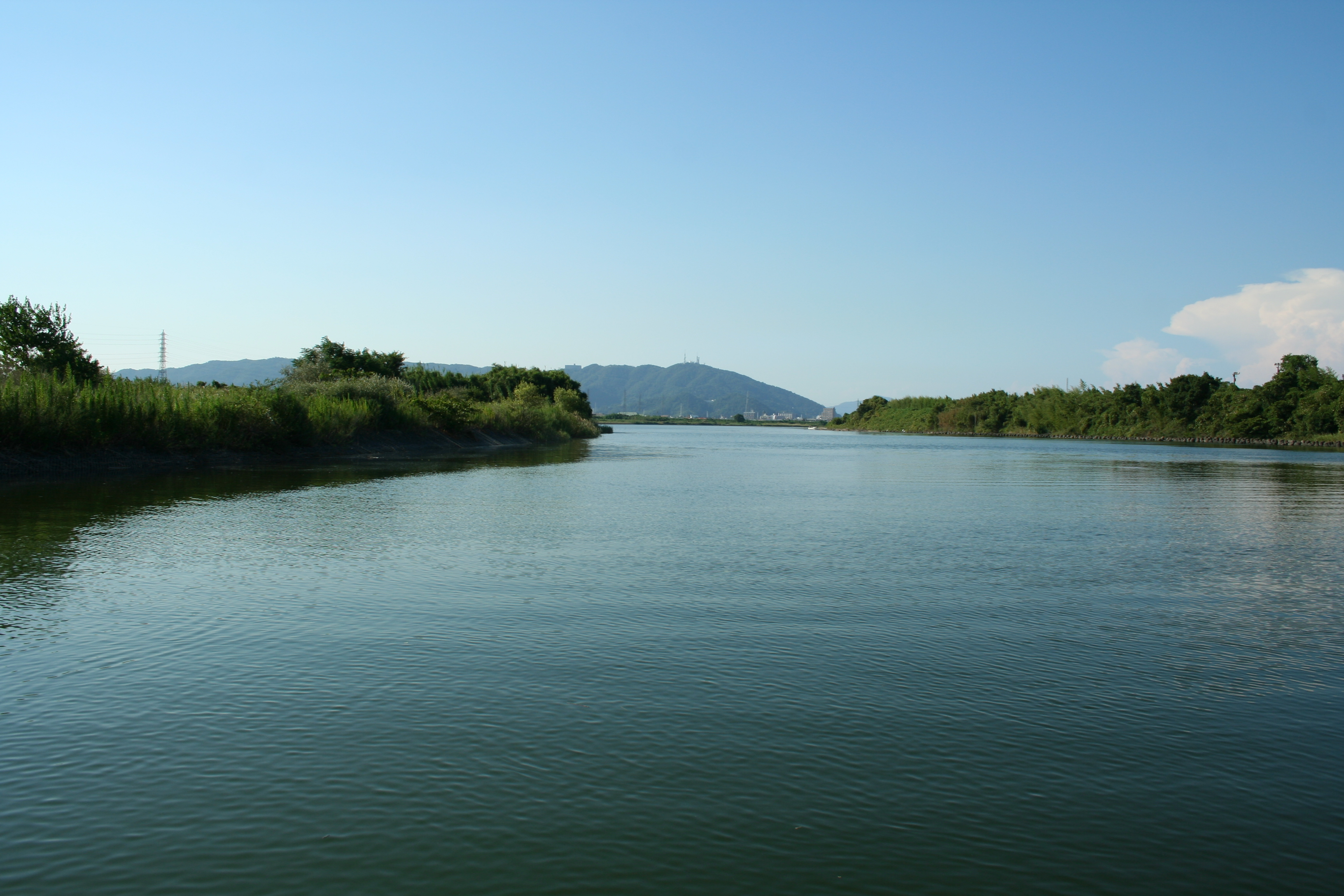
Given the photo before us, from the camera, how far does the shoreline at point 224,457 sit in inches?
1199

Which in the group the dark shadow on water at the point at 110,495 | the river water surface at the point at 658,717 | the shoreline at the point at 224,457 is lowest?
the river water surface at the point at 658,717

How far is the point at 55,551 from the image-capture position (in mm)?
15258

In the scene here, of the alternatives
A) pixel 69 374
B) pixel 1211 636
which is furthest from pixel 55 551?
pixel 69 374

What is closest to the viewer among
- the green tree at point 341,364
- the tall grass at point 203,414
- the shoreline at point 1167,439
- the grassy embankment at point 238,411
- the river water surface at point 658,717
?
the river water surface at point 658,717

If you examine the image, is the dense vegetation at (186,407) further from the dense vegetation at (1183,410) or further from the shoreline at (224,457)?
the dense vegetation at (1183,410)

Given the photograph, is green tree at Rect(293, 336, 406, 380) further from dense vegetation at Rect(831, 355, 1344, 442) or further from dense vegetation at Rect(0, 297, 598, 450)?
dense vegetation at Rect(831, 355, 1344, 442)

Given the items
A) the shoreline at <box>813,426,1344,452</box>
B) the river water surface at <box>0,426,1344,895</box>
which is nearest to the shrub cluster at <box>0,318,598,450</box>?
the river water surface at <box>0,426,1344,895</box>

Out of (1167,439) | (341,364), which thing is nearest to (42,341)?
(341,364)

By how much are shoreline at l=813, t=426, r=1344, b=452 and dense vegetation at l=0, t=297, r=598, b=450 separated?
86809mm

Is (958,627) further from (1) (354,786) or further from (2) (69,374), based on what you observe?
(2) (69,374)

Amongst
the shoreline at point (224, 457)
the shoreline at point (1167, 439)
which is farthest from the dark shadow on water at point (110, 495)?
the shoreline at point (1167, 439)

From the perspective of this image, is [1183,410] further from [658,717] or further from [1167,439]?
[658,717]

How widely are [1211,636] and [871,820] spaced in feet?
24.3

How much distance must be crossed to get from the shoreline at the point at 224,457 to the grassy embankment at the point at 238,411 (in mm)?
342
